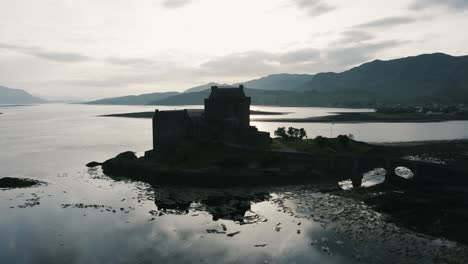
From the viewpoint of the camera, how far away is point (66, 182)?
53.9 meters

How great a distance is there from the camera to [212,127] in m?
62.4

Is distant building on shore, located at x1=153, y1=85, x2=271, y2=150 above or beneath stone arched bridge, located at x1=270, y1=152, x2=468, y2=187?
above

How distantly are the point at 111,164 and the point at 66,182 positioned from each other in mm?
8009

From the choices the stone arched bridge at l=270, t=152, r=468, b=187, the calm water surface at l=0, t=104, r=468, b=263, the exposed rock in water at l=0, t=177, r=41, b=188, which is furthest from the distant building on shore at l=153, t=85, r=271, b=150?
the exposed rock in water at l=0, t=177, r=41, b=188

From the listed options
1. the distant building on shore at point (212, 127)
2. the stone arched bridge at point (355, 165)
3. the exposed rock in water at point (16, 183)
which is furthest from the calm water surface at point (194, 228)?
the distant building on shore at point (212, 127)

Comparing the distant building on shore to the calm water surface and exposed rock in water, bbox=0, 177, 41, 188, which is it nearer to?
the calm water surface

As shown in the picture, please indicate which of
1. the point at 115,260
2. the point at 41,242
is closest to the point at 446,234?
the point at 115,260

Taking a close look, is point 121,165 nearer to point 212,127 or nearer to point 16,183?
point 16,183

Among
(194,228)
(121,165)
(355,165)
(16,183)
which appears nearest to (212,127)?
(121,165)

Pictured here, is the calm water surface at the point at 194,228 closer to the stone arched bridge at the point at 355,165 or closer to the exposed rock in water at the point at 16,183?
the exposed rock in water at the point at 16,183

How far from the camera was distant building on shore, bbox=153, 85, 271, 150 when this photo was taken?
60.9 meters

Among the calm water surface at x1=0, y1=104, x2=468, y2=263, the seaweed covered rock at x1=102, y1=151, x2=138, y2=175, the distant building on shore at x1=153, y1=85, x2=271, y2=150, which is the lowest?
the calm water surface at x1=0, y1=104, x2=468, y2=263

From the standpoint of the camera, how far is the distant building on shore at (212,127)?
200 feet

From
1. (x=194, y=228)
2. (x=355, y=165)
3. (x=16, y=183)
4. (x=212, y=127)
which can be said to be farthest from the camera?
(x=212, y=127)
